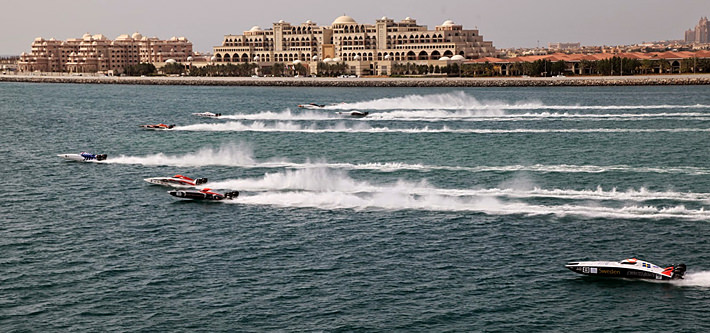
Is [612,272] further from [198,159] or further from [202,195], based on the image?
[198,159]

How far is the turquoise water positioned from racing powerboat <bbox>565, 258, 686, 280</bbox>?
1.68ft

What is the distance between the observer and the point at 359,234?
1778 inches

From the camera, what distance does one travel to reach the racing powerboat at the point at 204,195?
5425 cm

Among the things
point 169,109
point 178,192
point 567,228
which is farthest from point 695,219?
point 169,109

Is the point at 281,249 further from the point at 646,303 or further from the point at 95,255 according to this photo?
the point at 646,303

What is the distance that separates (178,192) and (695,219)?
32.5m

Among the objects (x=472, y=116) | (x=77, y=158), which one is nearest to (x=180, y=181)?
(x=77, y=158)

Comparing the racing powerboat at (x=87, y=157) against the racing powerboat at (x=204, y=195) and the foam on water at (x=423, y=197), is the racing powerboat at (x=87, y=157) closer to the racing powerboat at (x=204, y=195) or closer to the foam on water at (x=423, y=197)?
the foam on water at (x=423, y=197)

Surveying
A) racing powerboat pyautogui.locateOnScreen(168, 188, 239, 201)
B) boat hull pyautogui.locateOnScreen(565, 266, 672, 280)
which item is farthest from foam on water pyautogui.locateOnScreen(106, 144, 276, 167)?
boat hull pyautogui.locateOnScreen(565, 266, 672, 280)

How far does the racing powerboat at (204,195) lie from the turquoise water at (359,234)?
109cm

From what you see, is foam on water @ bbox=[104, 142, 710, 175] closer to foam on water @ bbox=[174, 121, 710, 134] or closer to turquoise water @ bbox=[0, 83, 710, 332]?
turquoise water @ bbox=[0, 83, 710, 332]

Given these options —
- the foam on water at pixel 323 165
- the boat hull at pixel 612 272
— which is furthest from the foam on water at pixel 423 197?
the boat hull at pixel 612 272

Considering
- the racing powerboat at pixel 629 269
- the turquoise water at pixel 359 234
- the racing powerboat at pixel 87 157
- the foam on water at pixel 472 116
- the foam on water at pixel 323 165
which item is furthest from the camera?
the foam on water at pixel 472 116

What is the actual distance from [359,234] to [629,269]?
14528mm
